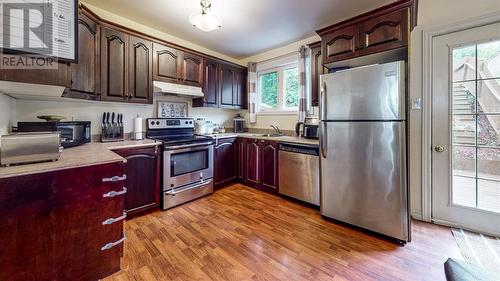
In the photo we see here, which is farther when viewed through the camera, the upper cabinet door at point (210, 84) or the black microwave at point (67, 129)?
the upper cabinet door at point (210, 84)

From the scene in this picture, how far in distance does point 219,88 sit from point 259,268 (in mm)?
2866

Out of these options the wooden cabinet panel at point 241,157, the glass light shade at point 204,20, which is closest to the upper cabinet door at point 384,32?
the glass light shade at point 204,20

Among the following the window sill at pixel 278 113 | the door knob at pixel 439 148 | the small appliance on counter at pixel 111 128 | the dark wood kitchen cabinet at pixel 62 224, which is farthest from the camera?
the window sill at pixel 278 113

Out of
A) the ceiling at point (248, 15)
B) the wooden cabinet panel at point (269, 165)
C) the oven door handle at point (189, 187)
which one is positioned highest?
the ceiling at point (248, 15)

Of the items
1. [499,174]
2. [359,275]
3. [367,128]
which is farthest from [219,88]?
Result: [499,174]

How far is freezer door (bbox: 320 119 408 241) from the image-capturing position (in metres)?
1.80

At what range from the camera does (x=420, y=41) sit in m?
2.22

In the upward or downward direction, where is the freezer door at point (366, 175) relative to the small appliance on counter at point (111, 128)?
downward

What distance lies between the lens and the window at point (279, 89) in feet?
11.6

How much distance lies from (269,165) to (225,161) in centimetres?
79

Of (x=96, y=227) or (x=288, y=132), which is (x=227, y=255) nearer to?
(x=96, y=227)

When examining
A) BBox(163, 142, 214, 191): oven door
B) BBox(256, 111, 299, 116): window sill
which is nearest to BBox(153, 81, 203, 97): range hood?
BBox(163, 142, 214, 191): oven door

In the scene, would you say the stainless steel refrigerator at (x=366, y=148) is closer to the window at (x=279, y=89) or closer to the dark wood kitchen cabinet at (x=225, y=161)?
the window at (x=279, y=89)

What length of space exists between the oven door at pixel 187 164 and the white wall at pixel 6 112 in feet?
4.34
